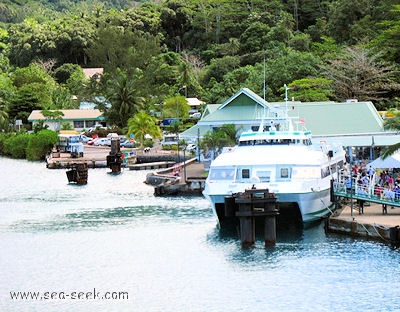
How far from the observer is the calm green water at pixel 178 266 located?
1478 inches

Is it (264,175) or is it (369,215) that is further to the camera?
Answer: (264,175)

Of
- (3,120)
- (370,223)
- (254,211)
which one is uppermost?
(3,120)

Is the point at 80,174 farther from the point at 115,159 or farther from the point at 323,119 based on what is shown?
the point at 323,119

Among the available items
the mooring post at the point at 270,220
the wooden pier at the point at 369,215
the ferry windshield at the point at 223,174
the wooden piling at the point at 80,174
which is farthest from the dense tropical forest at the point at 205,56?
the mooring post at the point at 270,220

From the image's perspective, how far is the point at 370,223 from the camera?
151 ft

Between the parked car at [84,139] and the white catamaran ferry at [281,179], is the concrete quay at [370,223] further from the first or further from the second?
the parked car at [84,139]

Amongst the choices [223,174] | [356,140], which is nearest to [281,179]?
[223,174]

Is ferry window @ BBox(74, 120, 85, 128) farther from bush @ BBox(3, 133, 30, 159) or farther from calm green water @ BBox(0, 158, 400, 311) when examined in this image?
calm green water @ BBox(0, 158, 400, 311)

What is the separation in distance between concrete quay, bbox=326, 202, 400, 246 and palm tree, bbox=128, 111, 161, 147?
6282cm

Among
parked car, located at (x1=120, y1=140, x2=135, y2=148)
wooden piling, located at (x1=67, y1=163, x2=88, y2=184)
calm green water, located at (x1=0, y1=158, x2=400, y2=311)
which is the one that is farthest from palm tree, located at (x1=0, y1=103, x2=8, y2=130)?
calm green water, located at (x1=0, y1=158, x2=400, y2=311)

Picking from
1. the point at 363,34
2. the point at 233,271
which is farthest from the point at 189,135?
the point at 233,271

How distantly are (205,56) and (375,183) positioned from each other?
118 meters

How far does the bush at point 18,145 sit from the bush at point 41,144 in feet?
10.2

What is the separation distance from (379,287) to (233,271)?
6527 mm
